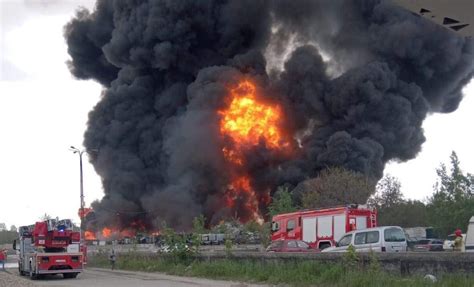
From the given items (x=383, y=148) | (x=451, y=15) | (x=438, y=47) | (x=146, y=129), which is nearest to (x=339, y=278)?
(x=451, y=15)

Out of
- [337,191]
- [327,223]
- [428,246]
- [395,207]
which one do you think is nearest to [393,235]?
[327,223]

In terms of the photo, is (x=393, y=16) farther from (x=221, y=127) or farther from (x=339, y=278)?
(x=339, y=278)

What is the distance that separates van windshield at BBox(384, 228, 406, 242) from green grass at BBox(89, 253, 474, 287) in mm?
3538

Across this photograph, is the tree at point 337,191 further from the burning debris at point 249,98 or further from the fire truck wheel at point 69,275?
the fire truck wheel at point 69,275

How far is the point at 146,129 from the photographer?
6525 cm

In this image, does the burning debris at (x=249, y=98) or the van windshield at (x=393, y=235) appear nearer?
the van windshield at (x=393, y=235)

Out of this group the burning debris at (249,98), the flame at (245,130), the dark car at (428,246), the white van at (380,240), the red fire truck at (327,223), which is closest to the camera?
the white van at (380,240)

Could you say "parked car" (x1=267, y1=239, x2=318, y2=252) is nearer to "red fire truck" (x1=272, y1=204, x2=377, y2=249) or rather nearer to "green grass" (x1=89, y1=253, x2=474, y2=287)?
"red fire truck" (x1=272, y1=204, x2=377, y2=249)

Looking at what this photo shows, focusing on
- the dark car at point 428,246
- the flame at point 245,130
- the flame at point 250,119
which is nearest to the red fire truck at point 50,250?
the dark car at point 428,246

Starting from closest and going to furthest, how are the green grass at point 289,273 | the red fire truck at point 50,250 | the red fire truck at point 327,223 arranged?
the green grass at point 289,273
the red fire truck at point 50,250
the red fire truck at point 327,223

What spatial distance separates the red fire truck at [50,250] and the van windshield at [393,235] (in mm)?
13617

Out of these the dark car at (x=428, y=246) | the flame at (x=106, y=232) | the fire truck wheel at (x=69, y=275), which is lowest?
the flame at (x=106, y=232)

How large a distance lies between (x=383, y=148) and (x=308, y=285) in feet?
131

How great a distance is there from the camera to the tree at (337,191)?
41.0 m
